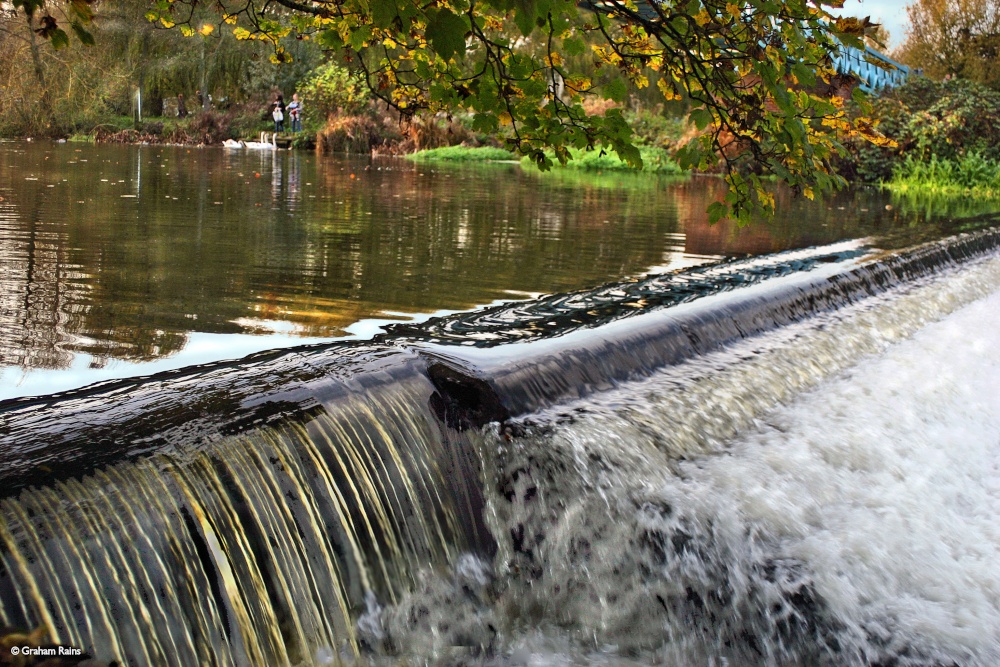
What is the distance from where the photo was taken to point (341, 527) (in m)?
2.83

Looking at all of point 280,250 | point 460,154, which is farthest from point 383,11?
point 460,154

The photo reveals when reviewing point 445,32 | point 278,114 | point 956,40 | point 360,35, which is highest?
point 956,40

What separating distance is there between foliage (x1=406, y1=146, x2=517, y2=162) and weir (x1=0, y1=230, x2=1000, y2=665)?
74.0 ft

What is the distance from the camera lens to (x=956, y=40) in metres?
32.2

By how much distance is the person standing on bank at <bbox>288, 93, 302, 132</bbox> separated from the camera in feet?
110

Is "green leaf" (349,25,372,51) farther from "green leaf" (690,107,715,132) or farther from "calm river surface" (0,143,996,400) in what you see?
"calm river surface" (0,143,996,400)

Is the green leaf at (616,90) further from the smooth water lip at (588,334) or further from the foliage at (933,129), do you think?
the foliage at (933,129)

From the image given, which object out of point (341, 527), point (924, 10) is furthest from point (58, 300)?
point (924, 10)

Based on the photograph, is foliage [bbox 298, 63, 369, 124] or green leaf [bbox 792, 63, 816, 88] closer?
green leaf [bbox 792, 63, 816, 88]

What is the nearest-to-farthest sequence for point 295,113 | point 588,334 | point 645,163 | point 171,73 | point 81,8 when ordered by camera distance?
point 81,8
point 588,334
point 645,163
point 295,113
point 171,73

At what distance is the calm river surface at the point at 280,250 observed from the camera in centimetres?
424

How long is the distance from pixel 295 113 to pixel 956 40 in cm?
2400

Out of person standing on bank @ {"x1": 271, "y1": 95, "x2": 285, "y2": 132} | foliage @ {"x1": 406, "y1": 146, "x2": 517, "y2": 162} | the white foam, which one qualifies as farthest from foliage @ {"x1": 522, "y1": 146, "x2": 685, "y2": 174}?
the white foam
